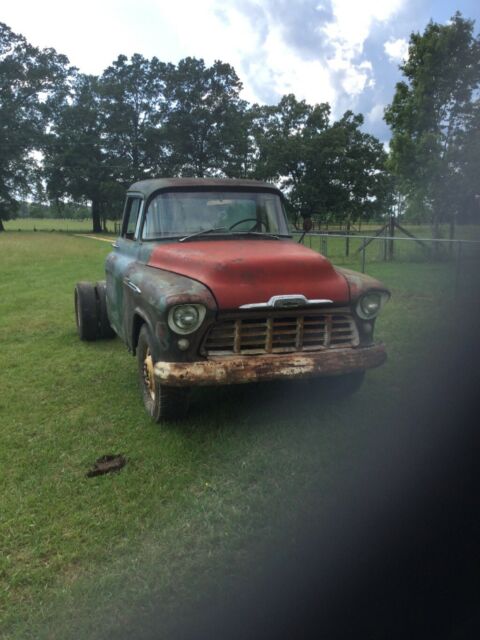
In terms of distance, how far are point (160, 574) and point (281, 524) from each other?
706mm

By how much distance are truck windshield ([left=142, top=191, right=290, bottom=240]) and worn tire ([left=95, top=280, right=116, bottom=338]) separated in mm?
2049

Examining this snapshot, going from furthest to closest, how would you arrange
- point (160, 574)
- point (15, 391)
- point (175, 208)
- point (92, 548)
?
point (15, 391), point (175, 208), point (92, 548), point (160, 574)

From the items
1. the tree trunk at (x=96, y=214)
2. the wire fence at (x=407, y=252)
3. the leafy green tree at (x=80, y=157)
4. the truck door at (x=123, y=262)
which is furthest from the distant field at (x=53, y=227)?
the truck door at (x=123, y=262)

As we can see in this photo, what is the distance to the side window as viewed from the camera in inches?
201

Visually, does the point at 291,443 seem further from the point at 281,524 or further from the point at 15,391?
the point at 15,391

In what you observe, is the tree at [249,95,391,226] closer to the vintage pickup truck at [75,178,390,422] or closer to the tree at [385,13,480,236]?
the tree at [385,13,480,236]

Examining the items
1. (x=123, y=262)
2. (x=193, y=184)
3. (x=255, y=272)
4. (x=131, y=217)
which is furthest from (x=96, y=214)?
(x=255, y=272)

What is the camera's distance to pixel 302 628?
7.07 feet

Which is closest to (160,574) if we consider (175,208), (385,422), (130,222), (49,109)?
(385,422)

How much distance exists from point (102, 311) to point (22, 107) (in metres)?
45.2

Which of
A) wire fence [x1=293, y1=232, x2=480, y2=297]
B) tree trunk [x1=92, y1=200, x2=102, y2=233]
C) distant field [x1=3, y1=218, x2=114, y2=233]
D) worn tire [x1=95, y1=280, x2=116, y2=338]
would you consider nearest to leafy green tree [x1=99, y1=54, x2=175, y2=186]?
tree trunk [x1=92, y1=200, x2=102, y2=233]

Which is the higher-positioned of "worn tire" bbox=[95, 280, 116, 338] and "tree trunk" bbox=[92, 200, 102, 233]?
"tree trunk" bbox=[92, 200, 102, 233]

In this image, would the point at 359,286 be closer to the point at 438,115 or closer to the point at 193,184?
the point at 193,184

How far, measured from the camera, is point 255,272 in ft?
12.3
